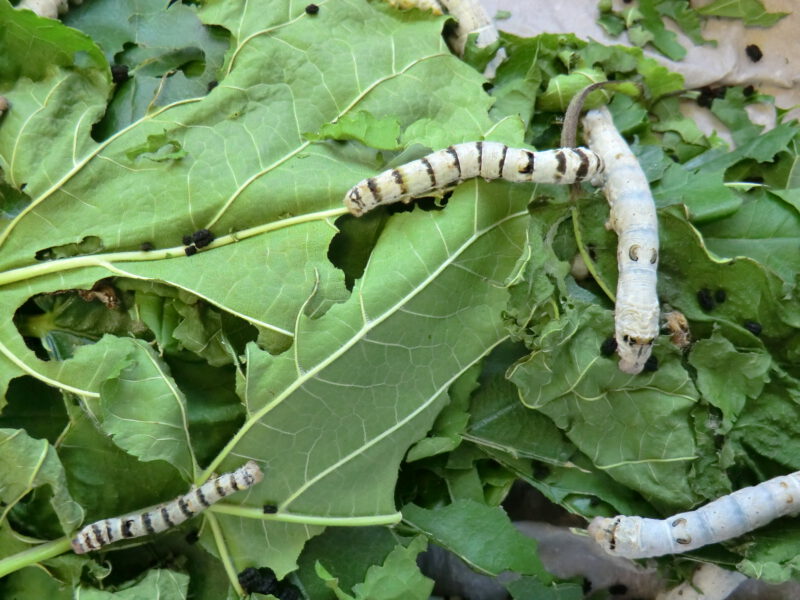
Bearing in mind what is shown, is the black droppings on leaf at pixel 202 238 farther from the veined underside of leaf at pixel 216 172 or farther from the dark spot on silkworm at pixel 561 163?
the dark spot on silkworm at pixel 561 163

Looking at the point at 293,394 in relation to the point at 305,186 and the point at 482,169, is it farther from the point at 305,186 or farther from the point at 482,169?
the point at 482,169

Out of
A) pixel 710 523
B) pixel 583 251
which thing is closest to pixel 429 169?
pixel 583 251

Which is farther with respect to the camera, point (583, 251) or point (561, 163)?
point (583, 251)

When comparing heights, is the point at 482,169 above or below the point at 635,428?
above

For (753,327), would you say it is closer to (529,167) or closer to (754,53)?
(529,167)

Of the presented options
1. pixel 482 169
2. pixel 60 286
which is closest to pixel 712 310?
pixel 482 169

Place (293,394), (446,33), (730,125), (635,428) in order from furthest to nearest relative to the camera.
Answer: (730,125)
(446,33)
(635,428)
(293,394)

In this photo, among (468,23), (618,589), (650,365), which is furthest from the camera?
(618,589)
